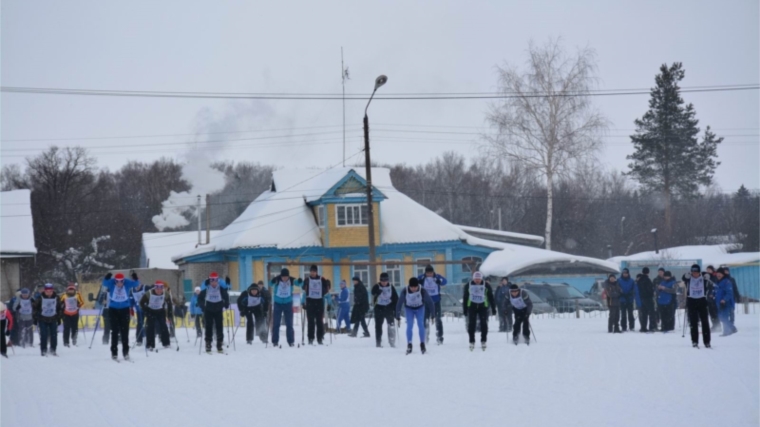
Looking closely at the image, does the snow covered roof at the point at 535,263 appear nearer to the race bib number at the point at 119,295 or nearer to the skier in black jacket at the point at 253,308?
the skier in black jacket at the point at 253,308

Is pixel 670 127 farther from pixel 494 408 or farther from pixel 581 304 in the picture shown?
pixel 494 408

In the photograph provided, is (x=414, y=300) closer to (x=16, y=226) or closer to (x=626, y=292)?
(x=626, y=292)

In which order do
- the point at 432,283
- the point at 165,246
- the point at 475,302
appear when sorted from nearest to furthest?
the point at 475,302
the point at 432,283
the point at 165,246

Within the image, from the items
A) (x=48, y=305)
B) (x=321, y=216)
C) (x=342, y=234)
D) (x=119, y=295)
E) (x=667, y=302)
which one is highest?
(x=321, y=216)

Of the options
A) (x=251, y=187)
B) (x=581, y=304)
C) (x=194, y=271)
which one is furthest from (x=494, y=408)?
(x=251, y=187)

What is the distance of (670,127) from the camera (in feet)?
205

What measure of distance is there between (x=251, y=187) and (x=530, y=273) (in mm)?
36228

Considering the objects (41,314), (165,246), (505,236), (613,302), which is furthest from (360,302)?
(165,246)

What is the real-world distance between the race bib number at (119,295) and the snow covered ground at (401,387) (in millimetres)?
1322

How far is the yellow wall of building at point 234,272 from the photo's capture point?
152 ft

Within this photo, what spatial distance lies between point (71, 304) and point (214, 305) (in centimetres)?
568

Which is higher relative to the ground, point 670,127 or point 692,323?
point 670,127

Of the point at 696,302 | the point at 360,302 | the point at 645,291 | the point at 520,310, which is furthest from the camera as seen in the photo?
the point at 645,291

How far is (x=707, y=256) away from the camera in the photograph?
→ 50500 mm
